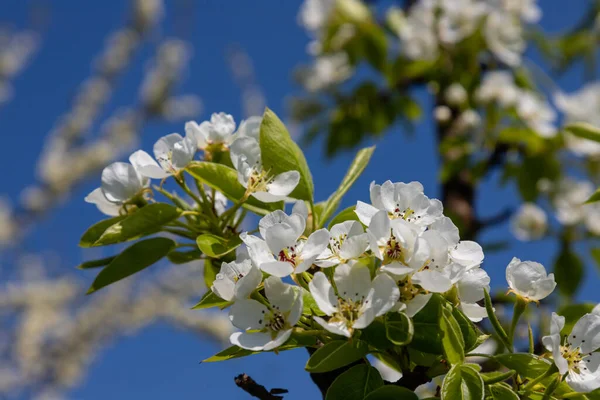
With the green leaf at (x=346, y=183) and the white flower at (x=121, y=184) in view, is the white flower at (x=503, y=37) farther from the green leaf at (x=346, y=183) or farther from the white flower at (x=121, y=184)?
the white flower at (x=121, y=184)

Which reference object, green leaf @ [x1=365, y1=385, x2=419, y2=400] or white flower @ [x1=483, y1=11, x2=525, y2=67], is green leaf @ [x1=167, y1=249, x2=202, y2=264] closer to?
green leaf @ [x1=365, y1=385, x2=419, y2=400]

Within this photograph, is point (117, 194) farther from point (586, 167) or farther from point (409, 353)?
point (586, 167)

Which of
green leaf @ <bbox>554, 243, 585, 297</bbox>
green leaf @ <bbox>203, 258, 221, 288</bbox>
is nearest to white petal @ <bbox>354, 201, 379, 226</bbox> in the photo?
green leaf @ <bbox>203, 258, 221, 288</bbox>

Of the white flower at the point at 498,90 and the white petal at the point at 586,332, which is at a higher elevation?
the white flower at the point at 498,90

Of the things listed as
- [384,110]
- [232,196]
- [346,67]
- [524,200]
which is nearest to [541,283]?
[232,196]

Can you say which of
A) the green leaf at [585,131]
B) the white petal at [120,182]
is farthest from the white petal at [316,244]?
the green leaf at [585,131]

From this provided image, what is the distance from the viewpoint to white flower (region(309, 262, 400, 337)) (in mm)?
587

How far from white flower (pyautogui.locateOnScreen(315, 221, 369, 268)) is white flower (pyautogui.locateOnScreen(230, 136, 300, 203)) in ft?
0.43

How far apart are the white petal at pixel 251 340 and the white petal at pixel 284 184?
0.67 ft

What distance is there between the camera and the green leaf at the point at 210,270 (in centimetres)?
78

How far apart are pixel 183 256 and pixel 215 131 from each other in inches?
6.8

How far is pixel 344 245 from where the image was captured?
623 mm

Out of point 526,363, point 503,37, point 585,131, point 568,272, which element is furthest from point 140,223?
point 503,37

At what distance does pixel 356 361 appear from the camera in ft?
2.20
